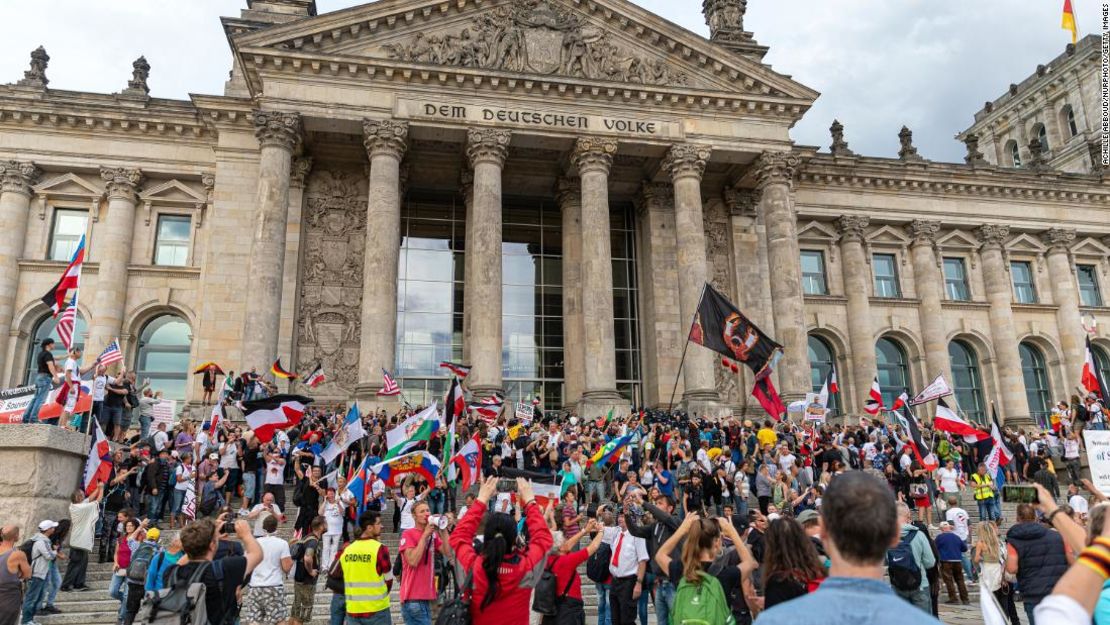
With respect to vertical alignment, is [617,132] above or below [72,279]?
above

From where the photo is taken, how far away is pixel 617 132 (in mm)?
29016

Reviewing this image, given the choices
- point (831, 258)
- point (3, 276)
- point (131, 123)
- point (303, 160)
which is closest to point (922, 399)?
point (831, 258)

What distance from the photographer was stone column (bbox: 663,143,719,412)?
27438 mm

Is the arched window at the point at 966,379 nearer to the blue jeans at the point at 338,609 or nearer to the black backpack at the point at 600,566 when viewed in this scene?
the black backpack at the point at 600,566

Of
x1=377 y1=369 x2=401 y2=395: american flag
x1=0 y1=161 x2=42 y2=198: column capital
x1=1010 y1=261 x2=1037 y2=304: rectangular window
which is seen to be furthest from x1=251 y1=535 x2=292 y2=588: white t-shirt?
x1=1010 y1=261 x2=1037 y2=304: rectangular window

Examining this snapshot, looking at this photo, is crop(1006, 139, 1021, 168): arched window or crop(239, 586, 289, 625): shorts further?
crop(1006, 139, 1021, 168): arched window

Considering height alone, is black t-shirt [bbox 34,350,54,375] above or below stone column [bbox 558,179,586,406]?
below

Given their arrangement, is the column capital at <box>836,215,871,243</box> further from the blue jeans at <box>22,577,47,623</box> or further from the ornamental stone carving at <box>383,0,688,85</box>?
the blue jeans at <box>22,577,47,623</box>

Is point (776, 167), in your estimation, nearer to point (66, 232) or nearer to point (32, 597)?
point (32, 597)

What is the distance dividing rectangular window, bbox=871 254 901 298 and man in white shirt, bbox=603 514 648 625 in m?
32.8

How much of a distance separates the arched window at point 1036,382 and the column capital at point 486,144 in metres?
28.3

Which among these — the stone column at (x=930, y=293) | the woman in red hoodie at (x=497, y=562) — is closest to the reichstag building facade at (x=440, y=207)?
the stone column at (x=930, y=293)

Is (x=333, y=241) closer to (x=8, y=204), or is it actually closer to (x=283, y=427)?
(x=8, y=204)

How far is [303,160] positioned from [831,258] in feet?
80.1
